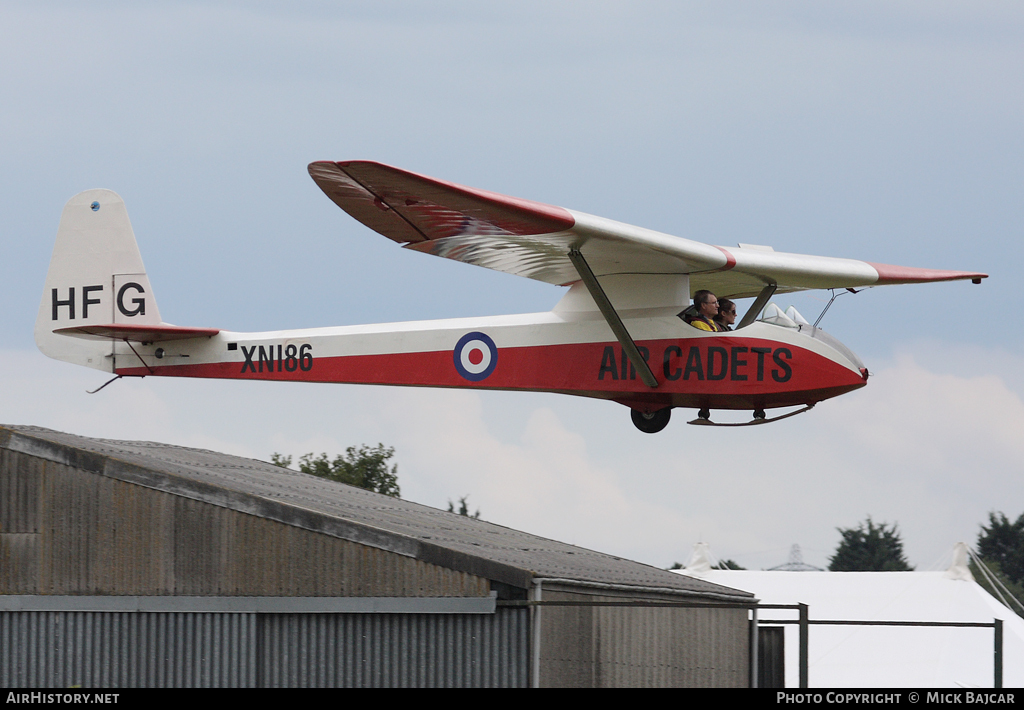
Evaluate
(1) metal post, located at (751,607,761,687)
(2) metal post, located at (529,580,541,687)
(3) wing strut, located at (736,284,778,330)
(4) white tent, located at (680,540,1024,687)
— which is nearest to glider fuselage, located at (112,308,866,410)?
(3) wing strut, located at (736,284,778,330)

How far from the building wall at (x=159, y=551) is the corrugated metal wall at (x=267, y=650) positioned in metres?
0.39

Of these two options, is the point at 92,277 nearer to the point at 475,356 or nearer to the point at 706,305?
the point at 475,356

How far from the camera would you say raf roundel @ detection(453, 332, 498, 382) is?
1658cm

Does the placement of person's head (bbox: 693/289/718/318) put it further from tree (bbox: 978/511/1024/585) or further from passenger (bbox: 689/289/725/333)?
tree (bbox: 978/511/1024/585)

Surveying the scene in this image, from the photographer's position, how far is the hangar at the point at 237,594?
16922mm

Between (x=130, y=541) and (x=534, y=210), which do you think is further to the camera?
(x=130, y=541)

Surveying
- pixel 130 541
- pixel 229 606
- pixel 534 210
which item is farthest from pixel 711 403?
pixel 130 541

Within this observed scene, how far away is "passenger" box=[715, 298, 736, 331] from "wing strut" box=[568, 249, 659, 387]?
1293 mm

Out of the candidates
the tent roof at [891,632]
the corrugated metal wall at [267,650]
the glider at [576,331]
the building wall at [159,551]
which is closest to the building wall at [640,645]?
the corrugated metal wall at [267,650]

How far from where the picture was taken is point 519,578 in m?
16.9

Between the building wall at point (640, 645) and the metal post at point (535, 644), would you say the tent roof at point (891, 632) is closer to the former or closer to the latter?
the building wall at point (640, 645)
